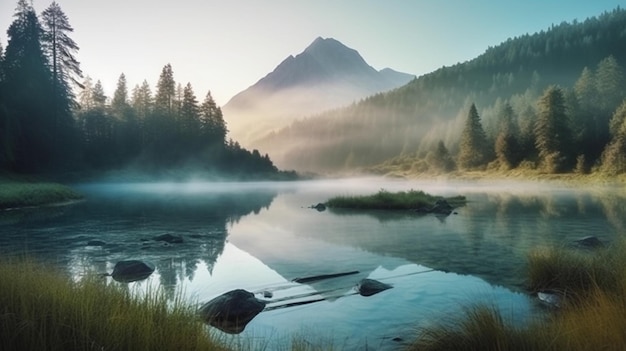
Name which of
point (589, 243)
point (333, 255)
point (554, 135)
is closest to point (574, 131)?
point (554, 135)

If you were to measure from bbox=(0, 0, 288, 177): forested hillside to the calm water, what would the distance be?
114 feet

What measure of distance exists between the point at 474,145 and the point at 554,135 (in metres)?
30.9

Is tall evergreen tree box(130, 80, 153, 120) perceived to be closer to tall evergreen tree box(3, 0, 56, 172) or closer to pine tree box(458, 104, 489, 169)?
tall evergreen tree box(3, 0, 56, 172)

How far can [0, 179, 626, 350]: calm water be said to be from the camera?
9469mm

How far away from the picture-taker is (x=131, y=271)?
44.2 feet

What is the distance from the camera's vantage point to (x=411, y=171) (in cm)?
15100

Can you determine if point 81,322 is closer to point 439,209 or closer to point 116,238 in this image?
point 116,238

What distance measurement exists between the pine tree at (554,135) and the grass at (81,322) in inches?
3600

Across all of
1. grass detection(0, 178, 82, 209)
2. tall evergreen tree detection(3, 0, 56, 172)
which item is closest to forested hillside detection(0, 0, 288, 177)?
tall evergreen tree detection(3, 0, 56, 172)

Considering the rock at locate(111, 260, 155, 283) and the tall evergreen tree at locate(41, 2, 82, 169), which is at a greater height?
the tall evergreen tree at locate(41, 2, 82, 169)

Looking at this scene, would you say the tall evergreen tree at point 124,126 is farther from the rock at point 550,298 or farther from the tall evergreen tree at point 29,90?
the rock at point 550,298

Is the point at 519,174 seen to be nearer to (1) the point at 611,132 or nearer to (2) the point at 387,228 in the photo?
(1) the point at 611,132

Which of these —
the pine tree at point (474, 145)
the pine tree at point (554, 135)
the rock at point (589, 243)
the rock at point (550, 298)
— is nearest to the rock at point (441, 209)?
the rock at point (589, 243)

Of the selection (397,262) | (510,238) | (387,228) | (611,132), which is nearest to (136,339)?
(397,262)
